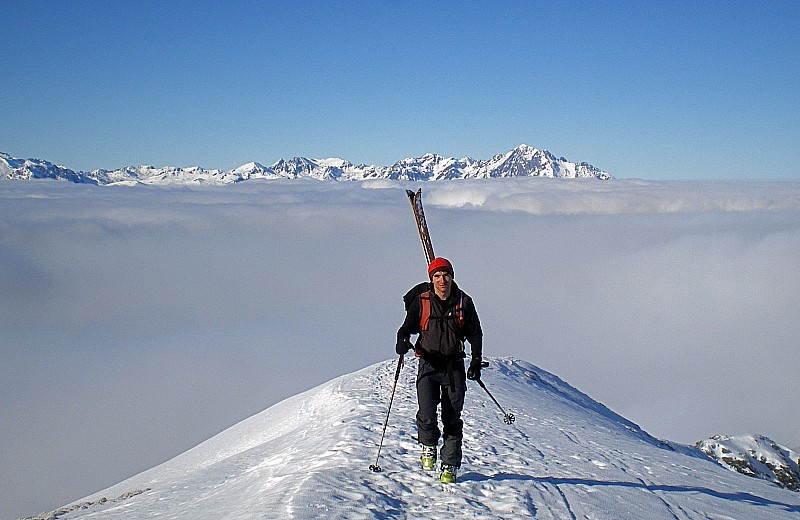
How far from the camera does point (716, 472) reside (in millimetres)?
12336

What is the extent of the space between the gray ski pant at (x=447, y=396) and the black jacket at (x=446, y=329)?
214 millimetres

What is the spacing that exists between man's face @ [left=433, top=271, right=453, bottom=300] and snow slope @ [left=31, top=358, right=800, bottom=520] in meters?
2.74

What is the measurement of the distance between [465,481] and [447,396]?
137cm

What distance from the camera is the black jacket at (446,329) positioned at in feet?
26.1

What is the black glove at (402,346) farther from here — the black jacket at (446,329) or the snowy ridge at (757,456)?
the snowy ridge at (757,456)

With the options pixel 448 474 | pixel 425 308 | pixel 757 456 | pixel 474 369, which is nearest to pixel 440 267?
pixel 425 308

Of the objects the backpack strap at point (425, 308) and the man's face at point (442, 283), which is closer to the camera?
the man's face at point (442, 283)

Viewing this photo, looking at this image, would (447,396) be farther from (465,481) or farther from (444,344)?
(465,481)

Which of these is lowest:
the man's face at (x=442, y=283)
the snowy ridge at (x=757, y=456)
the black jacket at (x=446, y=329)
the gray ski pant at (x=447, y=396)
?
the snowy ridge at (x=757, y=456)

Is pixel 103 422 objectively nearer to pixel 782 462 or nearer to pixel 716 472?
pixel 782 462

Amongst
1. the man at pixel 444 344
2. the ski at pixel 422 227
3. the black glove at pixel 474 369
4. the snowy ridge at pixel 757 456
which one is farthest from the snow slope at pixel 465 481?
the snowy ridge at pixel 757 456

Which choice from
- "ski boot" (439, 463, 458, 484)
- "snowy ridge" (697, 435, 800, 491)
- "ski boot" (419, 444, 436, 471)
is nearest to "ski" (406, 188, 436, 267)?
"ski boot" (419, 444, 436, 471)

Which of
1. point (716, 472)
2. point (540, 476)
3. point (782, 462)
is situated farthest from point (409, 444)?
point (782, 462)

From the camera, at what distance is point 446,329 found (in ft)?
26.2
